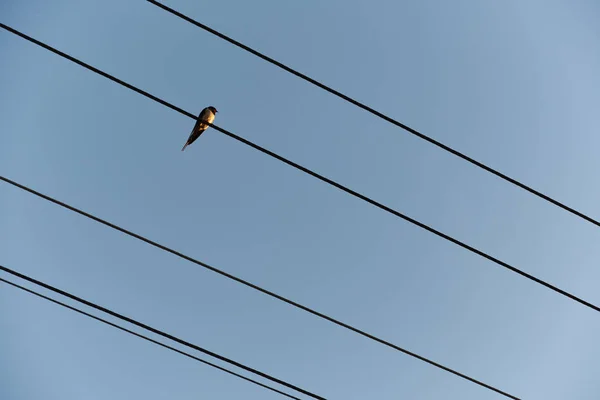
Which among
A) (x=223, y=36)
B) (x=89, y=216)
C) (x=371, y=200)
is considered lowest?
(x=89, y=216)

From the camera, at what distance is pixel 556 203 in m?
5.25

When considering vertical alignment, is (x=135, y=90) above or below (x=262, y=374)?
above

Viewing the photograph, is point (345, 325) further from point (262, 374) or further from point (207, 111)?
point (207, 111)

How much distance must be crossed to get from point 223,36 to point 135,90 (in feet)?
3.40

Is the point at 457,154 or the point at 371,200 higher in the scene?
the point at 457,154

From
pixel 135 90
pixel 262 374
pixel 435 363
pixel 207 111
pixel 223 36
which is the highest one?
pixel 207 111

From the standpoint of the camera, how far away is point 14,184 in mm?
5039

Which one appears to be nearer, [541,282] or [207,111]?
[541,282]

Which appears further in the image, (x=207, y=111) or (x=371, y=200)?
(x=207, y=111)

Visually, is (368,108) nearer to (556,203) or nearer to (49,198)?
(556,203)

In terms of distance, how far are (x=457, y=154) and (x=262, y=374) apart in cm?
288

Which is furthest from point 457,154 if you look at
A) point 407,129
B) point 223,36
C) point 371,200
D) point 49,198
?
point 49,198

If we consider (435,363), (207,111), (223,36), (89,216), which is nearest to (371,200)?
(435,363)

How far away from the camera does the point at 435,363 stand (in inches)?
204
